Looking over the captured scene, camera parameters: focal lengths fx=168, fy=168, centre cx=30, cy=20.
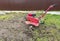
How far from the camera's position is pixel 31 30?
9.52 ft

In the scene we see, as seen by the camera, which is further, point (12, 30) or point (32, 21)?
point (32, 21)

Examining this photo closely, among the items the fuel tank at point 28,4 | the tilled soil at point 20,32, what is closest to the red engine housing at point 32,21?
the tilled soil at point 20,32

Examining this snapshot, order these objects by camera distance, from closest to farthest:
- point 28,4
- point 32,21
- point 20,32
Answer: point 20,32 < point 32,21 < point 28,4

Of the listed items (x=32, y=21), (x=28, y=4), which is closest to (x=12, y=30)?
(x=32, y=21)

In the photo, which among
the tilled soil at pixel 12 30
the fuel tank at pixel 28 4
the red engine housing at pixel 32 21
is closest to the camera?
the tilled soil at pixel 12 30

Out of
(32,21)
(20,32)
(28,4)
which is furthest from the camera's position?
(28,4)

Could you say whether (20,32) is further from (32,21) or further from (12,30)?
(32,21)

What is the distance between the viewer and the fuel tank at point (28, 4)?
12.6 feet

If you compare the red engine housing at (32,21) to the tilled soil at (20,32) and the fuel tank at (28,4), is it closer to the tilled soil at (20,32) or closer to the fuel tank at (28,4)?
the tilled soil at (20,32)

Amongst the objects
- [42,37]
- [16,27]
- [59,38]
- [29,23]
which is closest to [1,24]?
[16,27]

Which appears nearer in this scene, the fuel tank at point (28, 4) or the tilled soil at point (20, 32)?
the tilled soil at point (20, 32)

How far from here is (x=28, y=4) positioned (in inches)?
153

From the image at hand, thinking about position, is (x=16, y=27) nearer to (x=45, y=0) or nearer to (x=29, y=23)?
(x=29, y=23)

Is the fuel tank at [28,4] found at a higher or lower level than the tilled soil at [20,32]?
higher
